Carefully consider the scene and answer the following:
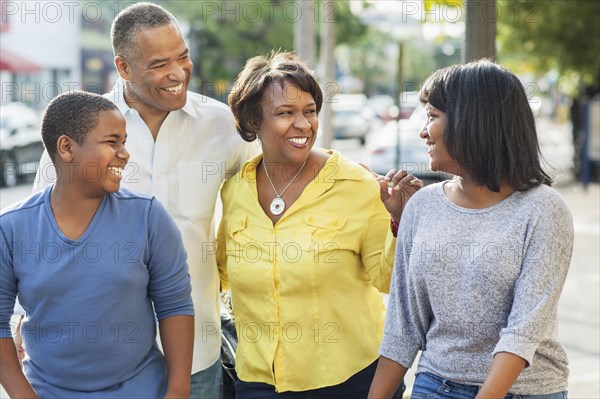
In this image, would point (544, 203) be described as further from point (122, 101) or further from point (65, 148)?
point (122, 101)

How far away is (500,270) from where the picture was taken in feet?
8.45

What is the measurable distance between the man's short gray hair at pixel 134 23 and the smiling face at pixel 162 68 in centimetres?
2

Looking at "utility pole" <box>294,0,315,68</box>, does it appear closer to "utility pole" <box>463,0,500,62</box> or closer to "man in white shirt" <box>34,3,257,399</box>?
"utility pole" <box>463,0,500,62</box>

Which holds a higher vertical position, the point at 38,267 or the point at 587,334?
the point at 38,267

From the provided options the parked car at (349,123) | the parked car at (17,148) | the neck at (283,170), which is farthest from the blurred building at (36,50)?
the neck at (283,170)

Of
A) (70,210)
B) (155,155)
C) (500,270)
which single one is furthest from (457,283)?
(155,155)

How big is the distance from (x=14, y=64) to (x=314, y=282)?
28255 millimetres

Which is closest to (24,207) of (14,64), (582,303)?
(582,303)

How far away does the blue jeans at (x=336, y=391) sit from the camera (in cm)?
329

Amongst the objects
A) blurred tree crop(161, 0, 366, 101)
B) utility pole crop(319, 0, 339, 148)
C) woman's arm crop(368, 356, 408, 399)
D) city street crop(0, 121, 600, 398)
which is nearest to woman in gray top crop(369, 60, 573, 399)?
woman's arm crop(368, 356, 408, 399)

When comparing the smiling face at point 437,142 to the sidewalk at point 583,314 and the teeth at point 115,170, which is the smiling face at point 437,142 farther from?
the sidewalk at point 583,314

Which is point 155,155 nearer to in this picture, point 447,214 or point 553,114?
point 447,214

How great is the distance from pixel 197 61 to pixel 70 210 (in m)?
31.6

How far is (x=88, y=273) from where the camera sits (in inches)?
106
